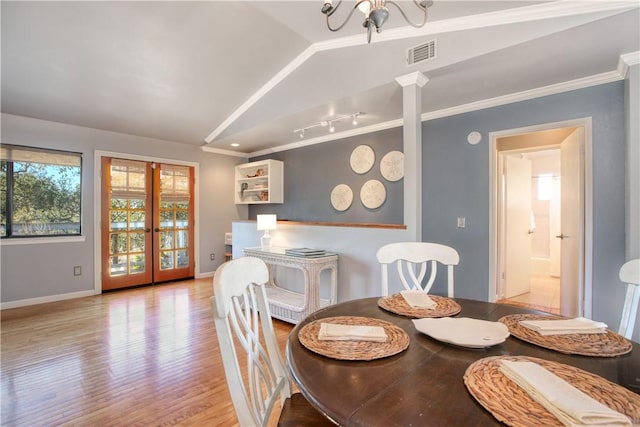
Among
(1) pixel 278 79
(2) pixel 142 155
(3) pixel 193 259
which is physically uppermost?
(1) pixel 278 79

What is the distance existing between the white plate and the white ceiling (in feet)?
6.49

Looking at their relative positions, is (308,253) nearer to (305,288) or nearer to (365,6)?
(305,288)

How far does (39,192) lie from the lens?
402cm

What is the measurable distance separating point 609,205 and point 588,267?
565mm

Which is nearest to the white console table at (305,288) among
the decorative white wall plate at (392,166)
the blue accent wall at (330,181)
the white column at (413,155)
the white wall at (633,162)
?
the white column at (413,155)

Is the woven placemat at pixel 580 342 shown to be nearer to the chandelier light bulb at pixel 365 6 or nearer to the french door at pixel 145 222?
the chandelier light bulb at pixel 365 6

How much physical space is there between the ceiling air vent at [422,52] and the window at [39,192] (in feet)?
15.1

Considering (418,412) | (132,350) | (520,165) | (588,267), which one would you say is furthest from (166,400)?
(520,165)

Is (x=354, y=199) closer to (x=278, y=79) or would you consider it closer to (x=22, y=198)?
(x=278, y=79)

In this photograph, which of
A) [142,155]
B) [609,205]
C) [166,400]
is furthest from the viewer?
[142,155]

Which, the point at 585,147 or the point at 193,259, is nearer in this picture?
the point at 585,147

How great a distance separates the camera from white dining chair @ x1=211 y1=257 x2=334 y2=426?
90 centimetres

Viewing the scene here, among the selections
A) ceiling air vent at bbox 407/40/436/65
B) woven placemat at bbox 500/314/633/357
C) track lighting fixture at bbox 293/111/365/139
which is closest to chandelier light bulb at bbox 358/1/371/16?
ceiling air vent at bbox 407/40/436/65

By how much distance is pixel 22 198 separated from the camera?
389cm
